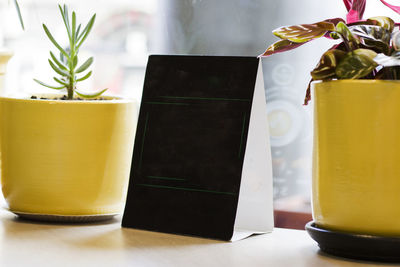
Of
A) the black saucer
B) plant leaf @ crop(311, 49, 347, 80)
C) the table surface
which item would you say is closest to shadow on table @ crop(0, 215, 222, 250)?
the table surface

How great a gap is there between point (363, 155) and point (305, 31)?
0.50 feet

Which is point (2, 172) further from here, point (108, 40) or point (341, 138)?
point (108, 40)

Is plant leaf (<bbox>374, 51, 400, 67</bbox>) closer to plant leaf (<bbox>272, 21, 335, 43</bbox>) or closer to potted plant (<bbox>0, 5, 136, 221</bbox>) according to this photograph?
plant leaf (<bbox>272, 21, 335, 43</bbox>)

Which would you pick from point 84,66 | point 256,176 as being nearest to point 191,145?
point 256,176

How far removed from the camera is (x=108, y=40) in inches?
140

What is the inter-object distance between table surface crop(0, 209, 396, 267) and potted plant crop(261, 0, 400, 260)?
1.6 inches

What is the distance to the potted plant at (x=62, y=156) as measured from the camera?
79 centimetres

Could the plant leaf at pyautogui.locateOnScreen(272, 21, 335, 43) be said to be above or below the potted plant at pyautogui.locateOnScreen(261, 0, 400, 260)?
above

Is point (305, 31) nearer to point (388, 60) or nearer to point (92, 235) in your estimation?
point (388, 60)

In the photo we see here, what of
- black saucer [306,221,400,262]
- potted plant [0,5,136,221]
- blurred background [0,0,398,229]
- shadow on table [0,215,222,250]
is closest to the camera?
black saucer [306,221,400,262]

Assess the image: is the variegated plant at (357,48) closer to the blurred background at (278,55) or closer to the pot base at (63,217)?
the blurred background at (278,55)

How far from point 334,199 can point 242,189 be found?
0.15 m

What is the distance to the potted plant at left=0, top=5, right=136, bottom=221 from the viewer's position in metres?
0.79

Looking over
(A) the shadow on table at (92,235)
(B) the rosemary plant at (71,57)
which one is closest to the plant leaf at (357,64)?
(A) the shadow on table at (92,235)
